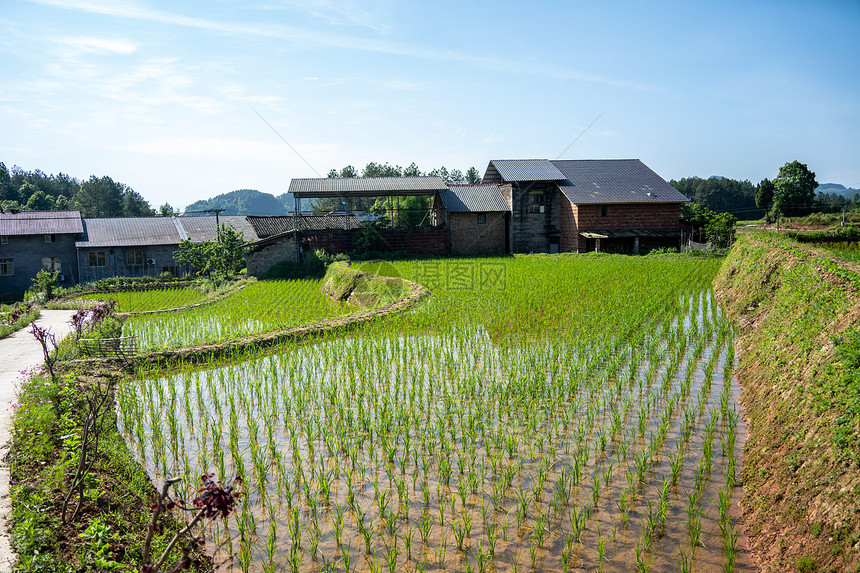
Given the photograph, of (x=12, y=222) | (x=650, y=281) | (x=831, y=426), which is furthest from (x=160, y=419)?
(x=12, y=222)

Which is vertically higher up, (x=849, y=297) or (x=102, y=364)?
(x=849, y=297)

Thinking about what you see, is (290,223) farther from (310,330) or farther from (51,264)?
(310,330)

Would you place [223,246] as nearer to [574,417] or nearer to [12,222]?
[12,222]

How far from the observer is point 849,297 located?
6.07 meters

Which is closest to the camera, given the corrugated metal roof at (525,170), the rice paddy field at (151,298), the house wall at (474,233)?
the rice paddy field at (151,298)

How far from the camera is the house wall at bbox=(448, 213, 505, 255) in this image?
27031mm

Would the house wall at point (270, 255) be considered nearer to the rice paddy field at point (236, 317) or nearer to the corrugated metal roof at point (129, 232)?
the rice paddy field at point (236, 317)

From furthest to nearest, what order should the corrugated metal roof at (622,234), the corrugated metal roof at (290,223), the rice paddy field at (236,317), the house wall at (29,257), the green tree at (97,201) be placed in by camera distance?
the green tree at (97,201) < the corrugated metal roof at (290,223) < the corrugated metal roof at (622,234) < the house wall at (29,257) < the rice paddy field at (236,317)

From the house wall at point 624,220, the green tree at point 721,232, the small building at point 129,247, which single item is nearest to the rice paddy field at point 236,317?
the small building at point 129,247

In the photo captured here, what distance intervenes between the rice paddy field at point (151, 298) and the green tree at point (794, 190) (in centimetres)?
4158

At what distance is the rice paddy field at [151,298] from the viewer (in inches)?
634

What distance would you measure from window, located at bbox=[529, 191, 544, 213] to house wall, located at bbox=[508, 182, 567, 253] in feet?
0.50

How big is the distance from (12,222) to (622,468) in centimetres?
2829

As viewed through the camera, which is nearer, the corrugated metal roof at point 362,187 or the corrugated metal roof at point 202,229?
the corrugated metal roof at point 362,187
